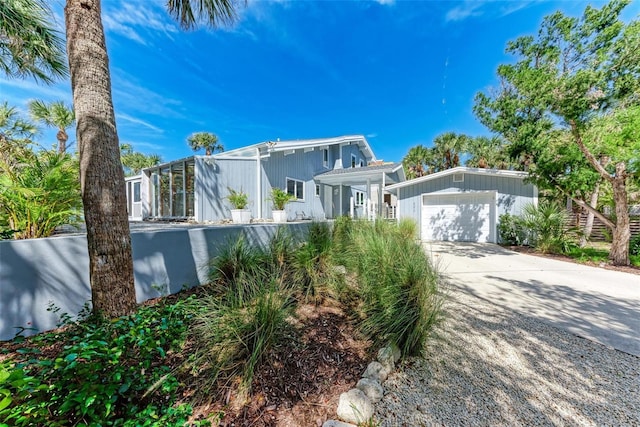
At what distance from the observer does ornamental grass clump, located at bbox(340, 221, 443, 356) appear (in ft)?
7.97

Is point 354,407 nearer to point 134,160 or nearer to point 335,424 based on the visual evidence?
point 335,424

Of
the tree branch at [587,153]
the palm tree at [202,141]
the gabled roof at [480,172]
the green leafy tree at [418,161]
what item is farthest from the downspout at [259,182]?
the palm tree at [202,141]

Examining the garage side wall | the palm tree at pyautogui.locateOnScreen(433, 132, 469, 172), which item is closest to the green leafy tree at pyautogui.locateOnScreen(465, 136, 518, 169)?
the palm tree at pyautogui.locateOnScreen(433, 132, 469, 172)

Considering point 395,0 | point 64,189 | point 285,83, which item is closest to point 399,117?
point 285,83

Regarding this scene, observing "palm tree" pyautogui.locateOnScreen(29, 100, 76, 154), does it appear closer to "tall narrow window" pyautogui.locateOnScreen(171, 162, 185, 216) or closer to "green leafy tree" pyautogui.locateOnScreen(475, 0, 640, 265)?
"tall narrow window" pyautogui.locateOnScreen(171, 162, 185, 216)

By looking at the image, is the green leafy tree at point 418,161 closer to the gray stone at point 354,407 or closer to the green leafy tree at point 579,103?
the green leafy tree at point 579,103

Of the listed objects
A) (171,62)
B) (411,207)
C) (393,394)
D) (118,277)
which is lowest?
(393,394)

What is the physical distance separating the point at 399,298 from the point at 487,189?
10.0 m

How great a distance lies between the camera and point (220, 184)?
30.2 feet

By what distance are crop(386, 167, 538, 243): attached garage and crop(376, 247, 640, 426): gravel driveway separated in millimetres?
8024

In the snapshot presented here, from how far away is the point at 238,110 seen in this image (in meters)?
16.0

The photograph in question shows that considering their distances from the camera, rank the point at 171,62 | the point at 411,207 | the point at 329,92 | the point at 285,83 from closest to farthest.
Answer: the point at 171,62, the point at 411,207, the point at 285,83, the point at 329,92

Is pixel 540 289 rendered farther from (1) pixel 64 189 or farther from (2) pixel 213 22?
(1) pixel 64 189

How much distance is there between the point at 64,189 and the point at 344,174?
9.89 meters
